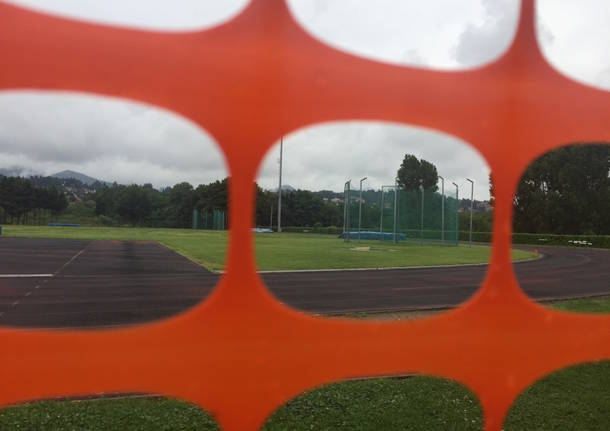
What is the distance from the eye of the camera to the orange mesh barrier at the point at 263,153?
151 centimetres

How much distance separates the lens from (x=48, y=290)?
764cm

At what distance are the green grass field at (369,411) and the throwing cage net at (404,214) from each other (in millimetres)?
19699

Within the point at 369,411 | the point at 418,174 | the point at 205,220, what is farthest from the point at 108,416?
the point at 205,220

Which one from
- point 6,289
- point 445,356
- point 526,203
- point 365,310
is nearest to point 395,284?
point 365,310

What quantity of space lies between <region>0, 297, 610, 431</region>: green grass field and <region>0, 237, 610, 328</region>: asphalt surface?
240 cm

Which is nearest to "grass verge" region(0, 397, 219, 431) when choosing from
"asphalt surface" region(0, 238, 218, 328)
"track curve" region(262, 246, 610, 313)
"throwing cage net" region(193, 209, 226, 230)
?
"asphalt surface" region(0, 238, 218, 328)

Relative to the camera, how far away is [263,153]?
164 cm

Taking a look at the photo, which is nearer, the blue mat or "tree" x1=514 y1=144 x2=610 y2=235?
the blue mat

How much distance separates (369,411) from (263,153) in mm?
2121

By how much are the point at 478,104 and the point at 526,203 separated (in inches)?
1174

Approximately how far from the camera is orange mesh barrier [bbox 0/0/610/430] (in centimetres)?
151

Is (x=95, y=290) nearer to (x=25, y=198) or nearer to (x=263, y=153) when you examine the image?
(x=263, y=153)

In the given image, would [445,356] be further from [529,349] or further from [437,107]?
[437,107]

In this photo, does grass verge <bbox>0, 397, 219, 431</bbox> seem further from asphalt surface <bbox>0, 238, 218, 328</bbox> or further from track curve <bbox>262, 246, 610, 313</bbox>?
track curve <bbox>262, 246, 610, 313</bbox>
